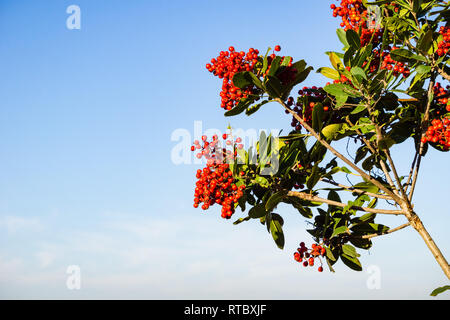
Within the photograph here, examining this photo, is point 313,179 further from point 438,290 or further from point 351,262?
point 438,290

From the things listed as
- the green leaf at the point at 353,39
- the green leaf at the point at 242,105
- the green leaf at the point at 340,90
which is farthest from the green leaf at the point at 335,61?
the green leaf at the point at 242,105

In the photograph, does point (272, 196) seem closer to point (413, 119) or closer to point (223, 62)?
point (223, 62)

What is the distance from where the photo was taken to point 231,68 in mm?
4875

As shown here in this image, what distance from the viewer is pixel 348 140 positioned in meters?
5.91

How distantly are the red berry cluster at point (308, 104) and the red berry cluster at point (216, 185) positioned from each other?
98 cm

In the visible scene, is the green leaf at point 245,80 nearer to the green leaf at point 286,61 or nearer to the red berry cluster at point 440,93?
the green leaf at point 286,61

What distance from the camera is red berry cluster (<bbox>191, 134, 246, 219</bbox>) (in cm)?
500

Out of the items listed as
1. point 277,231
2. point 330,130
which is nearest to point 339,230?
point 277,231

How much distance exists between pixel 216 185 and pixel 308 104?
63.2 inches

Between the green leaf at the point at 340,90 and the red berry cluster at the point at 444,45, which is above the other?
the red berry cluster at the point at 444,45

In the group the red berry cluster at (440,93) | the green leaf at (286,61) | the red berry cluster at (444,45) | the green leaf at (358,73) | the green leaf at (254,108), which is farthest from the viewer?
the red berry cluster at (440,93)

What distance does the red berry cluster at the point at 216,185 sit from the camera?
16.4 feet
